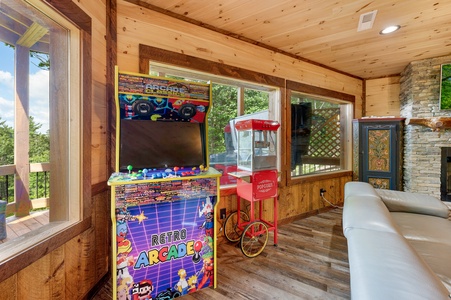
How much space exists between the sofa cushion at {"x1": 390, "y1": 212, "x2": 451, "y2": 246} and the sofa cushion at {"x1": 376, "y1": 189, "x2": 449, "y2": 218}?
3.2 inches

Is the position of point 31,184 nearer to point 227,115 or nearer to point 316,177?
point 227,115

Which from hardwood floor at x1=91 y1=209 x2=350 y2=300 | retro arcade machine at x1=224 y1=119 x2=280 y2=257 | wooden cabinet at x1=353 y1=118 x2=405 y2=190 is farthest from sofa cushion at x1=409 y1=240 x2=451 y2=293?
wooden cabinet at x1=353 y1=118 x2=405 y2=190

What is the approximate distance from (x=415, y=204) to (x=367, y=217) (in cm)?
125

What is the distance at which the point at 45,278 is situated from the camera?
128 centimetres

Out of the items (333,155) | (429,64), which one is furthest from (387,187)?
(429,64)

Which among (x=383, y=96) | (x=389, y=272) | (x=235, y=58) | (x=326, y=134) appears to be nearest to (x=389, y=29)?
(x=235, y=58)

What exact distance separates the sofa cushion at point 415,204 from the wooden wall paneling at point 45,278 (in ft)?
9.57

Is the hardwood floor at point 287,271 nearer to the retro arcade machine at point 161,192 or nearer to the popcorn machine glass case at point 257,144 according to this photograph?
the retro arcade machine at point 161,192

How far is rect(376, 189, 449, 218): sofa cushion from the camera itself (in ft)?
6.75

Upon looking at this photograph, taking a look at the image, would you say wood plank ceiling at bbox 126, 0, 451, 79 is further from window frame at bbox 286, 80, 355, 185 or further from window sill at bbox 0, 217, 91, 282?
window sill at bbox 0, 217, 91, 282

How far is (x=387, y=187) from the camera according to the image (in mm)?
3562

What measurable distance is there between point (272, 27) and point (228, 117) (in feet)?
3.81

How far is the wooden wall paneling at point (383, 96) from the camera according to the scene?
4090mm

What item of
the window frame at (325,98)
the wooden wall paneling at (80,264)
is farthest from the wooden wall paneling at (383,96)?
the wooden wall paneling at (80,264)
